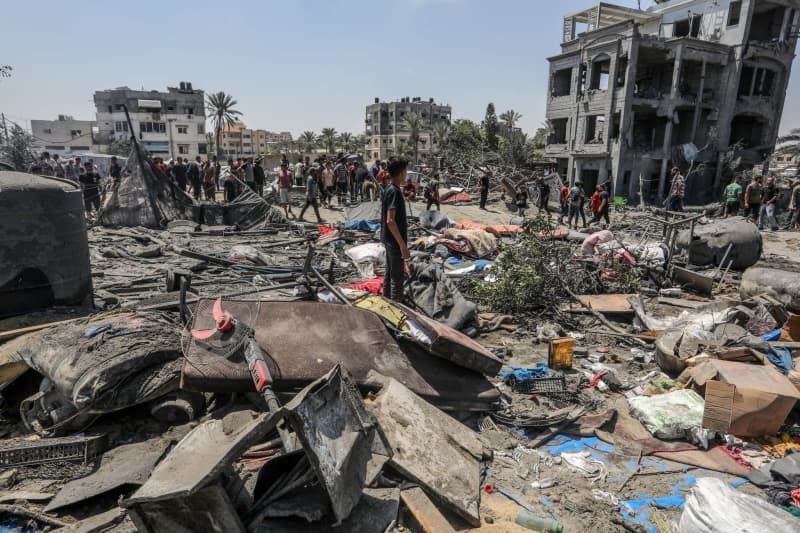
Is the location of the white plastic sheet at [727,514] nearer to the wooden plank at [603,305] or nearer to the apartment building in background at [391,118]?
the wooden plank at [603,305]

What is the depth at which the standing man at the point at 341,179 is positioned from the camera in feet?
55.7

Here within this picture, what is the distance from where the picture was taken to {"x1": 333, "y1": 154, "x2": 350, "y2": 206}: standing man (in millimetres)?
16984

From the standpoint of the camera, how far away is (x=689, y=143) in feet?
84.8

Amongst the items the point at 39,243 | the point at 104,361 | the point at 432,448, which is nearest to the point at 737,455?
the point at 432,448

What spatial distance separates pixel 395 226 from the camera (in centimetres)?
471

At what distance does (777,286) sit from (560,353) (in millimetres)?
3905

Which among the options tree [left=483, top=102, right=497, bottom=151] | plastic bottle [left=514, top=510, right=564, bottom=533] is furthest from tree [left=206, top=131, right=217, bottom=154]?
plastic bottle [left=514, top=510, right=564, bottom=533]

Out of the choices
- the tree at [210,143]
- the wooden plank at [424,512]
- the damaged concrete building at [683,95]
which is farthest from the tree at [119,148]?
the wooden plank at [424,512]

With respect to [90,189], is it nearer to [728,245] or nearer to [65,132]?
[728,245]

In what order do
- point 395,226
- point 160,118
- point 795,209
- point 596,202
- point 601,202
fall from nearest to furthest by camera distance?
point 395,226 → point 601,202 → point 596,202 → point 795,209 → point 160,118

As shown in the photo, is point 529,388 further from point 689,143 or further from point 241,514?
point 689,143

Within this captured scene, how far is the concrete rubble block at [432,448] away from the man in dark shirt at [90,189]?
13555mm

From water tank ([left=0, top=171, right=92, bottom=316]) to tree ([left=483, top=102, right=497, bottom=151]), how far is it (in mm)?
39902

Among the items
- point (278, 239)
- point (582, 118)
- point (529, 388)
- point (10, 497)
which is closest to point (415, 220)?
point (278, 239)
